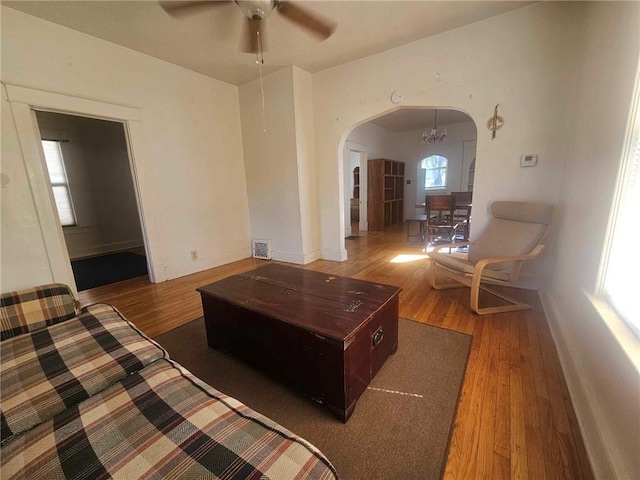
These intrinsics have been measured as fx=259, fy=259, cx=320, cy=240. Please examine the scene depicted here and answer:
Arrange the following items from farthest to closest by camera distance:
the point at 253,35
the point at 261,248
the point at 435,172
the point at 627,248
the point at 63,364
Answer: the point at 435,172
the point at 261,248
the point at 253,35
the point at 627,248
the point at 63,364

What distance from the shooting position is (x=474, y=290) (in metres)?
2.21

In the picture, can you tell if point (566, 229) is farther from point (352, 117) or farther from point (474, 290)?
point (352, 117)

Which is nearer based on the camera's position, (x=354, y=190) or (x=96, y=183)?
(x=96, y=183)

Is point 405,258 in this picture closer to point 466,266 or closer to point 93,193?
point 466,266

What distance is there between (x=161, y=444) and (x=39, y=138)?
3.15 meters

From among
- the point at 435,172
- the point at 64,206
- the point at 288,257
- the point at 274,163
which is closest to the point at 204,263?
the point at 288,257

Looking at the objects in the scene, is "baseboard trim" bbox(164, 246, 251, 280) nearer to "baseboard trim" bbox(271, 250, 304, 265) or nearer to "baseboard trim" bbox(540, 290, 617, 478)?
"baseboard trim" bbox(271, 250, 304, 265)

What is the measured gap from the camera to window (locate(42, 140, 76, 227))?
4.25 meters

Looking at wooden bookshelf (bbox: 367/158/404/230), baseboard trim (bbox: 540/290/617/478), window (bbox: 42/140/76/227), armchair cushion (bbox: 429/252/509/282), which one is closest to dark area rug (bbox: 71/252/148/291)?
window (bbox: 42/140/76/227)

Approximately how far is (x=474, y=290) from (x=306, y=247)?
7.77ft

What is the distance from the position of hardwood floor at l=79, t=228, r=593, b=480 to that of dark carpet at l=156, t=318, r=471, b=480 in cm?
9

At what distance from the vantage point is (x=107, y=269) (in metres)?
4.00

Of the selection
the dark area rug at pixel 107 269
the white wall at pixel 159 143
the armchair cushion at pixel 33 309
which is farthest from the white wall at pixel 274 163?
the armchair cushion at pixel 33 309

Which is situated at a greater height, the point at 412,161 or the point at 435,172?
the point at 412,161
